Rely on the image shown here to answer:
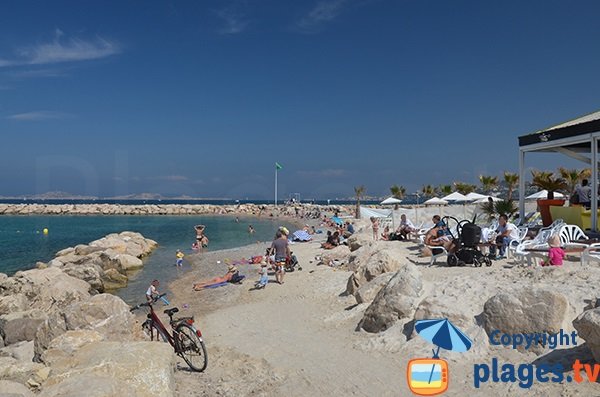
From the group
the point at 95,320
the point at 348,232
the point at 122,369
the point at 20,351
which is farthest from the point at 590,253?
the point at 348,232

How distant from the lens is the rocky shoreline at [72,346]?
4680 millimetres

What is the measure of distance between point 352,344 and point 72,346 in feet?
13.4

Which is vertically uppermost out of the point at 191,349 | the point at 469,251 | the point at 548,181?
the point at 548,181

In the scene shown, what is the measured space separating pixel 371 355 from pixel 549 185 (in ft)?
54.0

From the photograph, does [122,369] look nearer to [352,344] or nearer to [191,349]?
[191,349]

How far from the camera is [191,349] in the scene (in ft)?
21.3

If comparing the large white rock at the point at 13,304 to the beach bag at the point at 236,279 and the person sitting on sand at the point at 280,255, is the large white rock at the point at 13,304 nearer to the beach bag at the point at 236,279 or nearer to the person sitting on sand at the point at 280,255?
the beach bag at the point at 236,279

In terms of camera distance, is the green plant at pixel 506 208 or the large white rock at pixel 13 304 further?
the green plant at pixel 506 208

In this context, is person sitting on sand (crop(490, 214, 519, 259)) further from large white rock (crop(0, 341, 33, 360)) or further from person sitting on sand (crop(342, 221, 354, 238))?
person sitting on sand (crop(342, 221, 354, 238))

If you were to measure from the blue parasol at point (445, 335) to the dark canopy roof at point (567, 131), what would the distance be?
1048 cm

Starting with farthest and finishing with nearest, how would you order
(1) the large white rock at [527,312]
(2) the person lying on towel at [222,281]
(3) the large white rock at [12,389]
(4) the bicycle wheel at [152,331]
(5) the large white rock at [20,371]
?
(2) the person lying on towel at [222,281] → (4) the bicycle wheel at [152,331] → (1) the large white rock at [527,312] → (5) the large white rock at [20,371] → (3) the large white rock at [12,389]

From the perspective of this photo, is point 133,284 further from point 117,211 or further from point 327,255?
point 117,211

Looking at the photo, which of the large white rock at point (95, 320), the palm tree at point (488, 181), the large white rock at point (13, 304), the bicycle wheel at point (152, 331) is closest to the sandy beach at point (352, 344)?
the bicycle wheel at point (152, 331)

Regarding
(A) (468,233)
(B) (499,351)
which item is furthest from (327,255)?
(B) (499,351)
